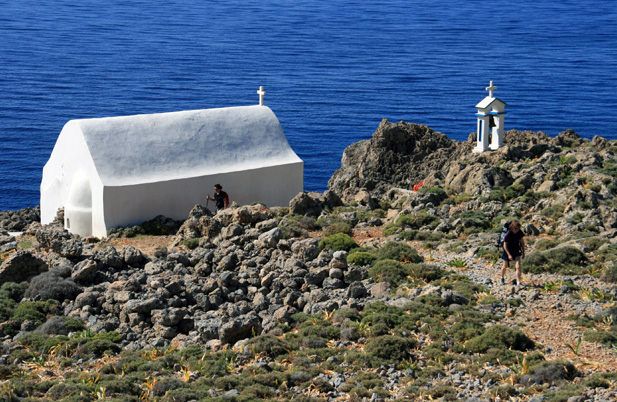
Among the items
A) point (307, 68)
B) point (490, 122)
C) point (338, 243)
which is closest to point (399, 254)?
point (338, 243)

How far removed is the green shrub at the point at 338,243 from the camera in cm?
2104

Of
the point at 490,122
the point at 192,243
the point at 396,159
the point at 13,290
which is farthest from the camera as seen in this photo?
the point at 396,159

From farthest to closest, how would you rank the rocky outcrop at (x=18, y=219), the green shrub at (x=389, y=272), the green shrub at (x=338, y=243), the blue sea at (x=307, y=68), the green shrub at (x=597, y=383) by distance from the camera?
the blue sea at (x=307, y=68), the rocky outcrop at (x=18, y=219), the green shrub at (x=338, y=243), the green shrub at (x=389, y=272), the green shrub at (x=597, y=383)

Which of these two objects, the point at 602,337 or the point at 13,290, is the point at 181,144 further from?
the point at 602,337

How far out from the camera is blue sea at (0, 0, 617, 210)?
6216cm

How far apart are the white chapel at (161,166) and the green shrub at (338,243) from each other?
7.18 m

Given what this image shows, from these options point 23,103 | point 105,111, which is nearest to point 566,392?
point 105,111

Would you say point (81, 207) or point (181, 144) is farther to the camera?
point (181, 144)

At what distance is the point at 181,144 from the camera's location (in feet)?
91.0

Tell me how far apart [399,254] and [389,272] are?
127 centimetres

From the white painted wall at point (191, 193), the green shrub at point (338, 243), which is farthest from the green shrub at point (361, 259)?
the white painted wall at point (191, 193)

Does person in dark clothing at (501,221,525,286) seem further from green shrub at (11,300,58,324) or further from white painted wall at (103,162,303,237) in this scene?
white painted wall at (103,162,303,237)

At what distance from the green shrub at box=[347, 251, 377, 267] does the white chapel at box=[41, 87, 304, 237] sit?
337 inches

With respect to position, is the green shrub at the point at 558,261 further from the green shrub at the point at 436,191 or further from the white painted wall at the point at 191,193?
the white painted wall at the point at 191,193
